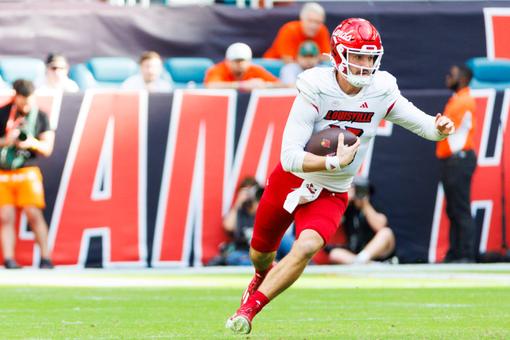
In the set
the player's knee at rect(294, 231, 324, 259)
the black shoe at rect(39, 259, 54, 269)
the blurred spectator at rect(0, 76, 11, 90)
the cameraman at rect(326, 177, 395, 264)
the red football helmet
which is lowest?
the black shoe at rect(39, 259, 54, 269)

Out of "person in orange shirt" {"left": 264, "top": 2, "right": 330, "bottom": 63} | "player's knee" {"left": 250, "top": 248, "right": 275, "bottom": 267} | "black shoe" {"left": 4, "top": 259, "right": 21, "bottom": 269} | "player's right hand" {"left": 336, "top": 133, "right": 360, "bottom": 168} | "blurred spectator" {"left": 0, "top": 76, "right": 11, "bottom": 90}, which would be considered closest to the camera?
"player's right hand" {"left": 336, "top": 133, "right": 360, "bottom": 168}

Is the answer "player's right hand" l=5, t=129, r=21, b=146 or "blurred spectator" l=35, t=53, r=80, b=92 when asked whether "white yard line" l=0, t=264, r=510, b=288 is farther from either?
"blurred spectator" l=35, t=53, r=80, b=92

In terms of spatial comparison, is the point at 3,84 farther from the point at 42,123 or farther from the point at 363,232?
the point at 363,232

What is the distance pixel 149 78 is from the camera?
14859mm

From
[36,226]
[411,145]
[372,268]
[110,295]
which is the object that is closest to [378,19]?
[411,145]

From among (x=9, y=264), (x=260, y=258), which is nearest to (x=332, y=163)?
(x=260, y=258)

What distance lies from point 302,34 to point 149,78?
2.36 metres

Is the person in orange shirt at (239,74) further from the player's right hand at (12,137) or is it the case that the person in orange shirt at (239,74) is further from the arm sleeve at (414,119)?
the arm sleeve at (414,119)

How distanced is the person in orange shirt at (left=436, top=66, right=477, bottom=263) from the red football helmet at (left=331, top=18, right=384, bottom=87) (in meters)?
7.52

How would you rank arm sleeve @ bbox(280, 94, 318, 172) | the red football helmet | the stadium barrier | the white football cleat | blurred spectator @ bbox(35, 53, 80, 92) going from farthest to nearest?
blurred spectator @ bbox(35, 53, 80, 92)
the stadium barrier
the red football helmet
arm sleeve @ bbox(280, 94, 318, 172)
the white football cleat

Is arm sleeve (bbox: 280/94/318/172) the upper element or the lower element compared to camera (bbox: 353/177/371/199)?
upper

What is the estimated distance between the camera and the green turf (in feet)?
24.7

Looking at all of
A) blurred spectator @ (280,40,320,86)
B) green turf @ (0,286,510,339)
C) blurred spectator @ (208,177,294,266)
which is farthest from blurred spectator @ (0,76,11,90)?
green turf @ (0,286,510,339)

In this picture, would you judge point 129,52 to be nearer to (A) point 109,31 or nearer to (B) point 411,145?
(A) point 109,31
